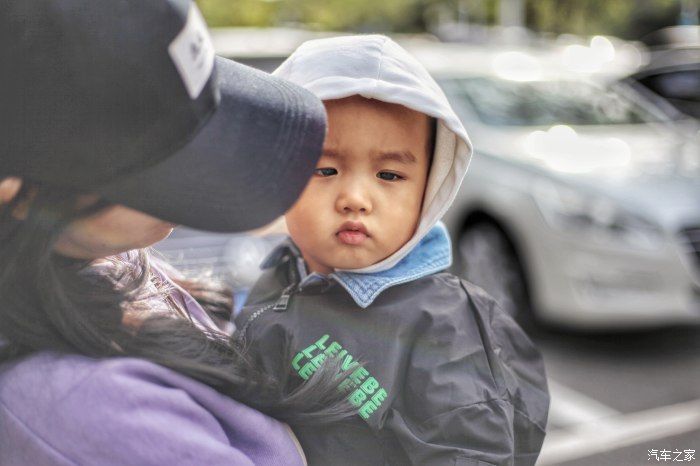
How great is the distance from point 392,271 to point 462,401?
255 mm

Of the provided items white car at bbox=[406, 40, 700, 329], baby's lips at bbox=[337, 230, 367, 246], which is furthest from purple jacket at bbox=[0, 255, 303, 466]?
white car at bbox=[406, 40, 700, 329]

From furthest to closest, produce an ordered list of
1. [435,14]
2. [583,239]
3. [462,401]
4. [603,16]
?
1. [435,14]
2. [603,16]
3. [583,239]
4. [462,401]

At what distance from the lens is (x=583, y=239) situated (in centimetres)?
419

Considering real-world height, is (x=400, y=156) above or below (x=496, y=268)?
above

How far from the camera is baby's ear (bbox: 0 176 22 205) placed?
87 centimetres

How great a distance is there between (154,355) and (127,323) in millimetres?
55

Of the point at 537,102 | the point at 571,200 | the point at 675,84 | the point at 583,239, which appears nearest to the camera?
the point at 583,239

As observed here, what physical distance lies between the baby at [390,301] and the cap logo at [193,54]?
0.36 m

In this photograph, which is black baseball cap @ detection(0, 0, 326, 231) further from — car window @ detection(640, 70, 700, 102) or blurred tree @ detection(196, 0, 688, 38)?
blurred tree @ detection(196, 0, 688, 38)

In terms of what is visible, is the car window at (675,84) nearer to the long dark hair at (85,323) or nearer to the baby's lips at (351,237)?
the baby's lips at (351,237)

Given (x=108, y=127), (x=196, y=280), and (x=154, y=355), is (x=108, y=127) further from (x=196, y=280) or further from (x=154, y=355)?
(x=196, y=280)

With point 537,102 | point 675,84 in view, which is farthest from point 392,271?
point 675,84

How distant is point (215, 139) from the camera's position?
37.3 inches

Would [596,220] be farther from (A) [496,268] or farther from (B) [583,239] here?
(A) [496,268]
